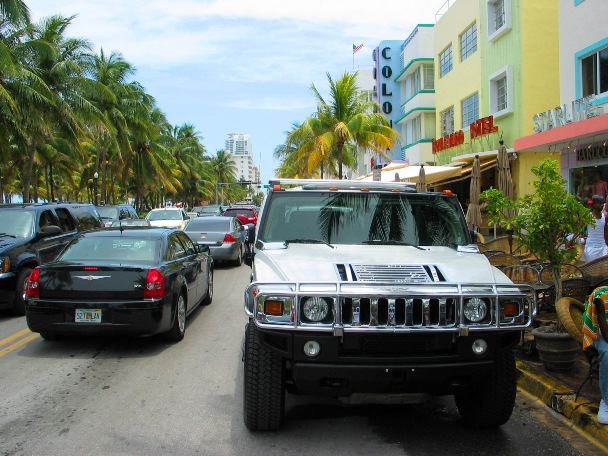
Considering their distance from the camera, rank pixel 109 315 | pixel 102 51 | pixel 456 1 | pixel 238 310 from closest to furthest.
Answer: pixel 109 315 < pixel 238 310 < pixel 456 1 < pixel 102 51

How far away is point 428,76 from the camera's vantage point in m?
31.5

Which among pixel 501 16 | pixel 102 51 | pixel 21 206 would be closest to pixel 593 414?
pixel 21 206

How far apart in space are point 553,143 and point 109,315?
526 inches

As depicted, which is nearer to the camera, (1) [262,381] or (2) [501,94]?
(1) [262,381]

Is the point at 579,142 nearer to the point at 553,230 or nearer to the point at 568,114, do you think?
the point at 568,114

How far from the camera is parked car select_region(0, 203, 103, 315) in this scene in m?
9.16

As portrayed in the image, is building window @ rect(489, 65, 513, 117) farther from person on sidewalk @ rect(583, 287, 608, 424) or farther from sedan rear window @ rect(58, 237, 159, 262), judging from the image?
person on sidewalk @ rect(583, 287, 608, 424)

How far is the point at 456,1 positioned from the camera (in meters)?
25.1

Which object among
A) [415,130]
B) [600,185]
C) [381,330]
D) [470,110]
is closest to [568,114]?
[600,185]

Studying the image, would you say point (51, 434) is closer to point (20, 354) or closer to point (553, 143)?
point (20, 354)

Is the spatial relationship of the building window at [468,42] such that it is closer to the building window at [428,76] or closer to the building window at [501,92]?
the building window at [501,92]

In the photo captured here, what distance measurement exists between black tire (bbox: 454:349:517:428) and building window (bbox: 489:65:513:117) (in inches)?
691

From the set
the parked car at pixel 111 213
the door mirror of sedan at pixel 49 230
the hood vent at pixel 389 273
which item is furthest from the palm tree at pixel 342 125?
the hood vent at pixel 389 273

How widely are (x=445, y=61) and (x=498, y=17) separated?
5.95m
